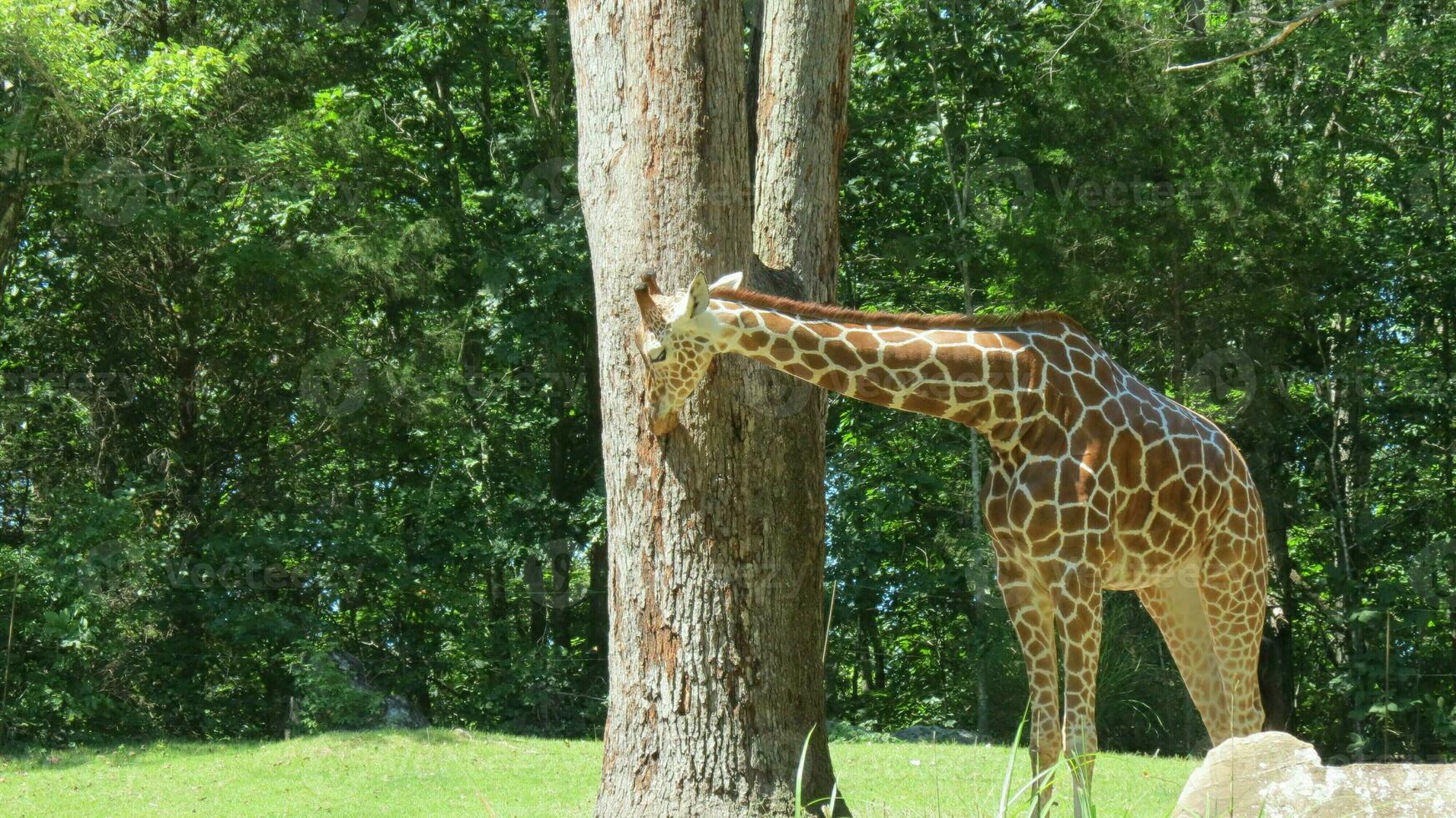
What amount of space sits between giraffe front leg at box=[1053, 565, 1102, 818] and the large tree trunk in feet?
3.32

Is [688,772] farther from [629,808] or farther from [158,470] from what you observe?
[158,470]

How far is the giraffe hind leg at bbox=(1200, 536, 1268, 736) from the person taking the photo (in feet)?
19.4

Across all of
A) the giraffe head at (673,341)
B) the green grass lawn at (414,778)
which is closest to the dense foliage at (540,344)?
the green grass lawn at (414,778)

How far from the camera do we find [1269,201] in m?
13.4

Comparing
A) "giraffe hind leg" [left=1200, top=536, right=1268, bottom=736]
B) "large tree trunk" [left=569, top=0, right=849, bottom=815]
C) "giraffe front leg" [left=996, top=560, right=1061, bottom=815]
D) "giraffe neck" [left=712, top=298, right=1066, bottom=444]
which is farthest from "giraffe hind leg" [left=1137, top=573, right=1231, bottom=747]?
"large tree trunk" [left=569, top=0, right=849, bottom=815]

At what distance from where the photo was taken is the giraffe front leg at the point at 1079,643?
16.9 feet

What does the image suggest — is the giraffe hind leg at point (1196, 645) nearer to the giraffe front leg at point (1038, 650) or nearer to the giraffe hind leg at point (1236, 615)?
the giraffe hind leg at point (1236, 615)

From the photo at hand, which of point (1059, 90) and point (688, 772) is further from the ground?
point (1059, 90)

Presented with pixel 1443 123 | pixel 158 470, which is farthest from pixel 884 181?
pixel 158 470

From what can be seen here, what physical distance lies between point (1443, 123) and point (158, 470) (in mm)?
14968

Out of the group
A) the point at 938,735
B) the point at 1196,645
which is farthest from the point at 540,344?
the point at 1196,645

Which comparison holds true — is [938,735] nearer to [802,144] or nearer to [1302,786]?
[802,144]

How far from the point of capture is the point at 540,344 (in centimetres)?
1491

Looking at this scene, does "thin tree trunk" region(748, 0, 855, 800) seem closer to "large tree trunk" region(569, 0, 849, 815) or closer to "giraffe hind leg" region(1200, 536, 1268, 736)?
"large tree trunk" region(569, 0, 849, 815)
